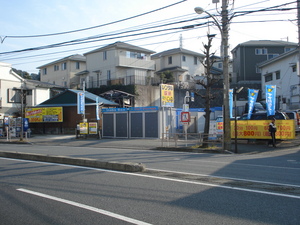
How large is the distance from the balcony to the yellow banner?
87.6ft

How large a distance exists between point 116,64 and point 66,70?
13653mm

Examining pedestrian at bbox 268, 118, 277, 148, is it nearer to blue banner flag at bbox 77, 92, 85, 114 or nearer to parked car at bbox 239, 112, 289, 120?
parked car at bbox 239, 112, 289, 120

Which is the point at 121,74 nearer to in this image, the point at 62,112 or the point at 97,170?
the point at 62,112

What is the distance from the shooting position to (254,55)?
159ft

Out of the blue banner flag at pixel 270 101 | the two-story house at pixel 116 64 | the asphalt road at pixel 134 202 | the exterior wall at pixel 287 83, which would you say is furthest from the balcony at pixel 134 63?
the asphalt road at pixel 134 202

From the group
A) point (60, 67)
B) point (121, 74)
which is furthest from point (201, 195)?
point (60, 67)

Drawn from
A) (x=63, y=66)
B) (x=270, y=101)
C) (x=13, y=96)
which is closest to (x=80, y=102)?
(x=13, y=96)

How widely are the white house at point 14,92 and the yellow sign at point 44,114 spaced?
131 inches

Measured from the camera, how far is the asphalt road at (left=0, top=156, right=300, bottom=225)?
17.7 feet

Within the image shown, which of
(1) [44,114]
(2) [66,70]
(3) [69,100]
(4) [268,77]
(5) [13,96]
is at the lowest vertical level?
(1) [44,114]

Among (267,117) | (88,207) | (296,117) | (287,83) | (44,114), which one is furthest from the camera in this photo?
(287,83)

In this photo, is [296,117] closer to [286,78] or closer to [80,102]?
[286,78]

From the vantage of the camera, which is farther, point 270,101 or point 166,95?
point 166,95

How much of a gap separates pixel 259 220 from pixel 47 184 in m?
5.72
